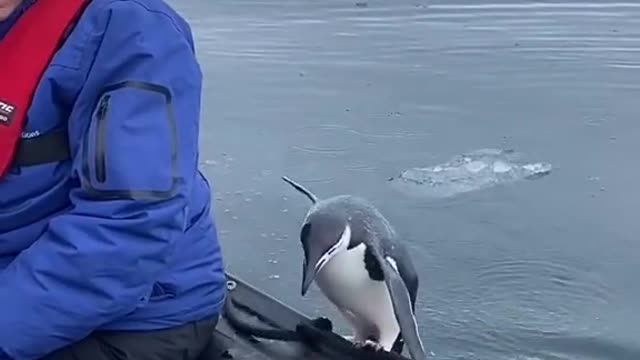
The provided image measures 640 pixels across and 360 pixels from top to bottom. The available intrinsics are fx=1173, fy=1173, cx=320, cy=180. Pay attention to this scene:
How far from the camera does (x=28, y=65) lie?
1929 mm

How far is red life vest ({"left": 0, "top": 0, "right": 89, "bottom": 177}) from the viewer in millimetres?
1926

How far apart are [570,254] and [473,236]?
1.00 ft

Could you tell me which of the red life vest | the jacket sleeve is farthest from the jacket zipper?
Answer: the red life vest

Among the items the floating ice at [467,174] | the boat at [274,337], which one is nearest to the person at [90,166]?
the boat at [274,337]

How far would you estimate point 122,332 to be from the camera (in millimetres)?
2029

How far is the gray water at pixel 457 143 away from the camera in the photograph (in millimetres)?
3271

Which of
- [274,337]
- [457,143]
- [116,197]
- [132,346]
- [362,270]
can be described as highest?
[116,197]

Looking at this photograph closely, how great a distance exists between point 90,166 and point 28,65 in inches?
8.9

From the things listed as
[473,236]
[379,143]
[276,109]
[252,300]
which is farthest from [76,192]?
[276,109]

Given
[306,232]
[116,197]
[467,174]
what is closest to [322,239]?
[306,232]

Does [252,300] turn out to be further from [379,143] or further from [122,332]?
[379,143]

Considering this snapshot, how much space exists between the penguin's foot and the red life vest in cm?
79

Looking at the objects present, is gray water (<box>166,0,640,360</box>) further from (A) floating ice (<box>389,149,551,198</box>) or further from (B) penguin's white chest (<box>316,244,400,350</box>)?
(B) penguin's white chest (<box>316,244,400,350</box>)

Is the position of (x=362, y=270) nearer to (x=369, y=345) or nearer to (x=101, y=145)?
(x=369, y=345)
